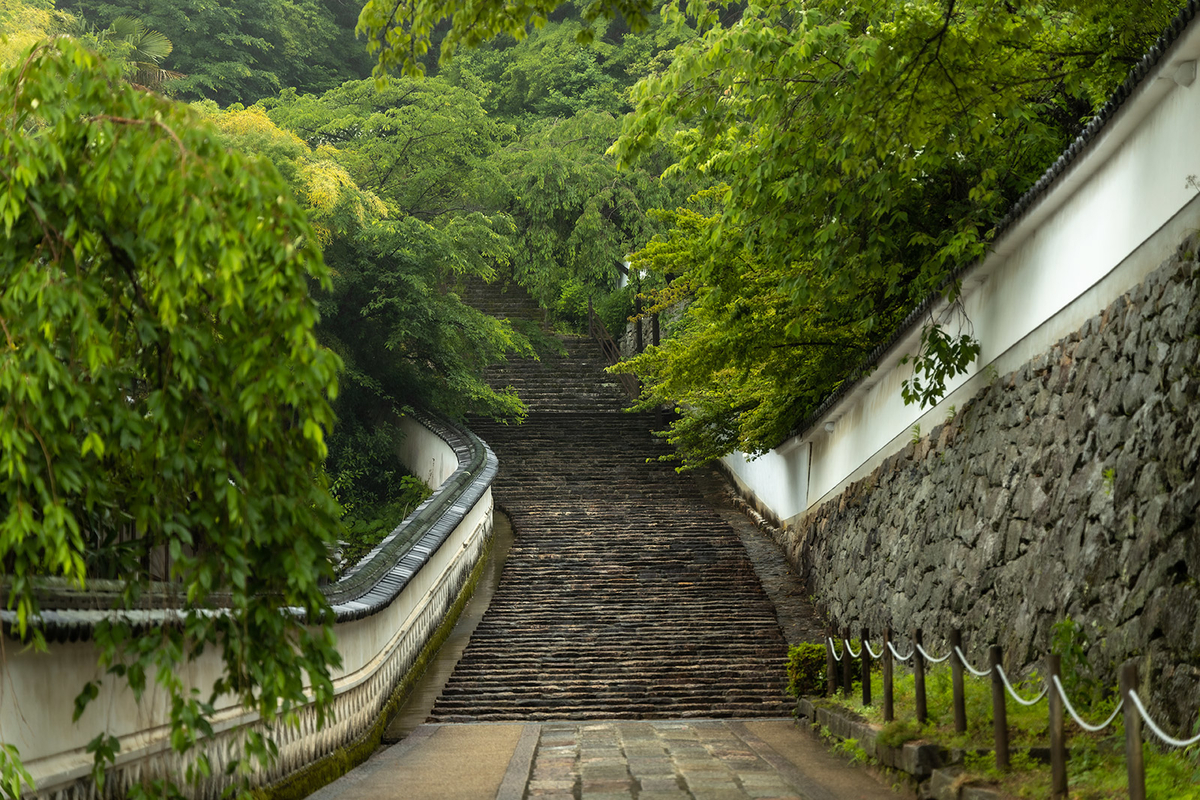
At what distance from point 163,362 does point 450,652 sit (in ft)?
28.3

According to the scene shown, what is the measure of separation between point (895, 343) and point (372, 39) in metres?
6.09

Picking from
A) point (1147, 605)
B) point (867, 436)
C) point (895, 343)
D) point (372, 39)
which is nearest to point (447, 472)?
point (867, 436)

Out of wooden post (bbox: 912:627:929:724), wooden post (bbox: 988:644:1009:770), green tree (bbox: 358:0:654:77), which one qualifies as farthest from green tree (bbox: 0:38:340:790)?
wooden post (bbox: 912:627:929:724)

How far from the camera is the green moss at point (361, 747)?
250 inches

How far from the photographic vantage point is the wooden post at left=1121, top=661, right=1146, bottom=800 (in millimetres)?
3904

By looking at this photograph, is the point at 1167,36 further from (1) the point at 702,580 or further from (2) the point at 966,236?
(1) the point at 702,580

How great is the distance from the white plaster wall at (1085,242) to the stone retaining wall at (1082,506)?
0.18 m

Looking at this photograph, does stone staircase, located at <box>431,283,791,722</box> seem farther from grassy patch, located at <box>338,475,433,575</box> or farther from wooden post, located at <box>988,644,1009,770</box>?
wooden post, located at <box>988,644,1009,770</box>

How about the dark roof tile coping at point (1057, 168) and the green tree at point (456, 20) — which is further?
the green tree at point (456, 20)

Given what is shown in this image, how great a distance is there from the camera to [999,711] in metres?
5.35

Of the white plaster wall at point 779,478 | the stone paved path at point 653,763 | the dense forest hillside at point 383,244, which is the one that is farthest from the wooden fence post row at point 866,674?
the white plaster wall at point 779,478

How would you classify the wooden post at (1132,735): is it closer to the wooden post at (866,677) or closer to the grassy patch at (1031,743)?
the grassy patch at (1031,743)

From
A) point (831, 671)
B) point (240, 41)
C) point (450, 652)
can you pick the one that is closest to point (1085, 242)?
point (831, 671)

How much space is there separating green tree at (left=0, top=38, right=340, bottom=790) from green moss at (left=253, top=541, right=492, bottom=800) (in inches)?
106
